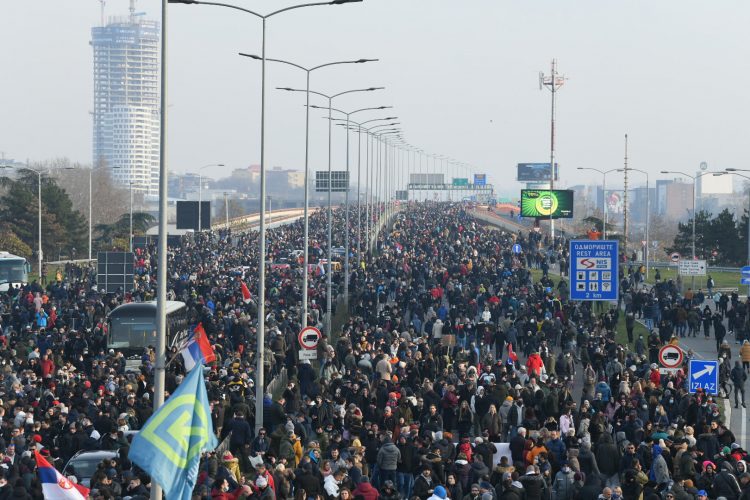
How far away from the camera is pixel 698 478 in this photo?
1816 centimetres

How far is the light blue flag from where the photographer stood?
519 inches

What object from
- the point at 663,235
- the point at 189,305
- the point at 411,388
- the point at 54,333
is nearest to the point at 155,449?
the point at 411,388

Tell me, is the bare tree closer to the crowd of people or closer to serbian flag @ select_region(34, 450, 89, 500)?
the crowd of people

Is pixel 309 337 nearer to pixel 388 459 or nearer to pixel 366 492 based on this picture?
pixel 388 459

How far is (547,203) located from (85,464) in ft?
220

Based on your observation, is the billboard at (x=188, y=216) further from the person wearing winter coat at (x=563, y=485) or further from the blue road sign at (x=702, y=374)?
the person wearing winter coat at (x=563, y=485)

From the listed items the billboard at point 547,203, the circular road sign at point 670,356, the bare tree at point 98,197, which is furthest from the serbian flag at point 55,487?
the bare tree at point 98,197

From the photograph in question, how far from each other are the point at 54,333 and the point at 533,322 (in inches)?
453

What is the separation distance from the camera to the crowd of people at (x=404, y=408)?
17.9 meters

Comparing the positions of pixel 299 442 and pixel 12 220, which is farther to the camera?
pixel 12 220

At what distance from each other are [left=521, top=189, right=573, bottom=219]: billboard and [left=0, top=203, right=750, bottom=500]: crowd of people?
41342mm

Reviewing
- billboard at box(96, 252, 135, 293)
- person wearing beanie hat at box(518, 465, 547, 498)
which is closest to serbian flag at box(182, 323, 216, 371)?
person wearing beanie hat at box(518, 465, 547, 498)

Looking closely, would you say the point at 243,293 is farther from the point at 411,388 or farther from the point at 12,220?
the point at 12,220

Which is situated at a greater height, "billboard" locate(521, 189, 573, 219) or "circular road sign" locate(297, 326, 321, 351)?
"billboard" locate(521, 189, 573, 219)
